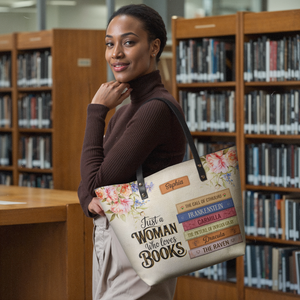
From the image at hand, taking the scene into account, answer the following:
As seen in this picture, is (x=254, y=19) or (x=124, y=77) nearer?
(x=124, y=77)

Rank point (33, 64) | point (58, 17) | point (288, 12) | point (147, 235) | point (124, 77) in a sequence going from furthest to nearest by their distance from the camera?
point (58, 17), point (33, 64), point (288, 12), point (124, 77), point (147, 235)

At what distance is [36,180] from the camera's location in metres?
4.21

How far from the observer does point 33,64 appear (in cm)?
411

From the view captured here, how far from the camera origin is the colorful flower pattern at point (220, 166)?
1104 millimetres

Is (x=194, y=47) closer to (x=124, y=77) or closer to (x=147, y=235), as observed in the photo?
(x=124, y=77)

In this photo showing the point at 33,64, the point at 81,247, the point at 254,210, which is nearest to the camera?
the point at 81,247

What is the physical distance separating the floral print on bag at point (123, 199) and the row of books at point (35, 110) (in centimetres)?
310

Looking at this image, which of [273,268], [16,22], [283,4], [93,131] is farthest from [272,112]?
[16,22]

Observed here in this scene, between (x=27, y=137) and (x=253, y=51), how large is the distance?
2365 millimetres

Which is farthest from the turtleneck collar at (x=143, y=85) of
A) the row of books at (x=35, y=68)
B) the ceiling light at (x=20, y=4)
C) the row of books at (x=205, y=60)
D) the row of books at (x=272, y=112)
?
the ceiling light at (x=20, y=4)

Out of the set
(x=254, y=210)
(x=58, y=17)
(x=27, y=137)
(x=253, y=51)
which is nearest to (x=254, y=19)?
(x=253, y=51)

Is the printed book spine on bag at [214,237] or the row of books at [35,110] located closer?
the printed book spine on bag at [214,237]

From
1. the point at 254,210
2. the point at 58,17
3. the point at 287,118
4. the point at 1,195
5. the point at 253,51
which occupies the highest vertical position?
the point at 58,17

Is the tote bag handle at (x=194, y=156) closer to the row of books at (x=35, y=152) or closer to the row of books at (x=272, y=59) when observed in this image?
the row of books at (x=272, y=59)
